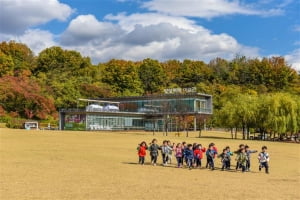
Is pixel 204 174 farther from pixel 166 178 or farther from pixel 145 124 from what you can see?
pixel 145 124

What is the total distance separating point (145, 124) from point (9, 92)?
24553mm

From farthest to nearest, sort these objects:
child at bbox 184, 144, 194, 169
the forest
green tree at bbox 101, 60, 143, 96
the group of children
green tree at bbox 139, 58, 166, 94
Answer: green tree at bbox 139, 58, 166, 94 → green tree at bbox 101, 60, 143, 96 → the forest → child at bbox 184, 144, 194, 169 → the group of children

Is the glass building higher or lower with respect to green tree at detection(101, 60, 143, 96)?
lower

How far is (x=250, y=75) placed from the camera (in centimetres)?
9669

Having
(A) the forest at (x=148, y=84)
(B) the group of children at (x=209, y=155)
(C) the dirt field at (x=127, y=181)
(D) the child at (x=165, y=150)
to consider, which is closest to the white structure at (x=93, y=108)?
(A) the forest at (x=148, y=84)

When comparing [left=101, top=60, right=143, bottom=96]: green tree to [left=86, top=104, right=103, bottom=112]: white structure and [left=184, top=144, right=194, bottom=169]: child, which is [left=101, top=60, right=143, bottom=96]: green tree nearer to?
[left=86, top=104, right=103, bottom=112]: white structure

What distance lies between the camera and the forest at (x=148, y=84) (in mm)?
51663

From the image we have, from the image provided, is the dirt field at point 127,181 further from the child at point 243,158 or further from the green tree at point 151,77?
the green tree at point 151,77

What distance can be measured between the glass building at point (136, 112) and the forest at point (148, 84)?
10.3 ft

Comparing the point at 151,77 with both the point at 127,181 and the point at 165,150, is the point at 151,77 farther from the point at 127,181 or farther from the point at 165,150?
the point at 127,181

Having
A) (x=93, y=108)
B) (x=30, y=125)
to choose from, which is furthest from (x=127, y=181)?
(x=93, y=108)

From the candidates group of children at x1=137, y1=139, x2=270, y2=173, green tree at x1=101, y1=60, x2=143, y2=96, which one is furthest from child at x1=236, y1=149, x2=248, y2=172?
green tree at x1=101, y1=60, x2=143, y2=96

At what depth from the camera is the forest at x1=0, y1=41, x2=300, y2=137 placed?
51663mm

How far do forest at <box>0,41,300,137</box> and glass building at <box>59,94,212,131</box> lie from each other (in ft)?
10.3
